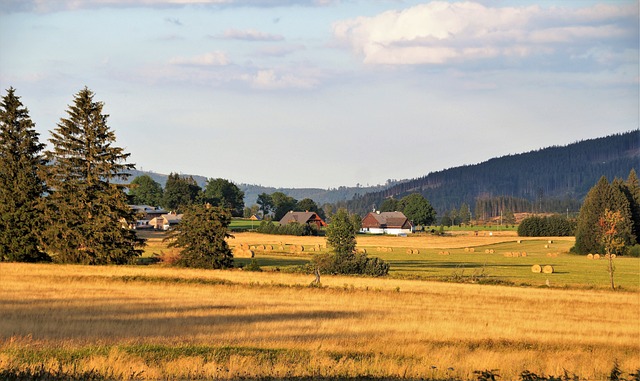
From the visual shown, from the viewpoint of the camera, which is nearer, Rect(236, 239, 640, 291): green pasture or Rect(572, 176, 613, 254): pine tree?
Rect(236, 239, 640, 291): green pasture

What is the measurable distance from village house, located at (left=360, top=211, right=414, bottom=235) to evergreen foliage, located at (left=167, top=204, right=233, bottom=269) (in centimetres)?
12511

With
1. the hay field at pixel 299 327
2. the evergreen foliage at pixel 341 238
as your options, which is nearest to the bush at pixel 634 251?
the evergreen foliage at pixel 341 238

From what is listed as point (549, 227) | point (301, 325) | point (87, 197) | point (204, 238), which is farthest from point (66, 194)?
point (549, 227)

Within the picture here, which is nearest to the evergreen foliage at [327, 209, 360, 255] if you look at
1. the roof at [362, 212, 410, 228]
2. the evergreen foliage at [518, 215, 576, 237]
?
the evergreen foliage at [518, 215, 576, 237]

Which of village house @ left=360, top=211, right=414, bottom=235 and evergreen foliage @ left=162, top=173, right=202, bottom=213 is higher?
evergreen foliage @ left=162, top=173, right=202, bottom=213

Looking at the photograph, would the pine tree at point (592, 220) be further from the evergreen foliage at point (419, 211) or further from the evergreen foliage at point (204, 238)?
the evergreen foliage at point (419, 211)

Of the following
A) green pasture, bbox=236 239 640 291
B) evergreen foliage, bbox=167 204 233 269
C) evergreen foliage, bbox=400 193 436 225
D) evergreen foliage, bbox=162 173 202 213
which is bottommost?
green pasture, bbox=236 239 640 291

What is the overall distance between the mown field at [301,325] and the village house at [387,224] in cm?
12770

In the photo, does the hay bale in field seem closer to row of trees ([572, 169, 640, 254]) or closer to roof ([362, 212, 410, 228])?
row of trees ([572, 169, 640, 254])

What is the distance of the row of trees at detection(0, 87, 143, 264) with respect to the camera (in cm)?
5816

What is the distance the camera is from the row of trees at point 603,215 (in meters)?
92.2

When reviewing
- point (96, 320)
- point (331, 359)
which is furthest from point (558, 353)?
point (96, 320)

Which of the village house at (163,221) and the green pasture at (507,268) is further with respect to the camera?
the village house at (163,221)

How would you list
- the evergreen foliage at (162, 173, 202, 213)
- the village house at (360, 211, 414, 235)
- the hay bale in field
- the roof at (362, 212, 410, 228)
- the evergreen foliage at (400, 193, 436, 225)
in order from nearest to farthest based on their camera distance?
1. the hay bale in field
2. the evergreen foliage at (162, 173, 202, 213)
3. the village house at (360, 211, 414, 235)
4. the roof at (362, 212, 410, 228)
5. the evergreen foliage at (400, 193, 436, 225)
